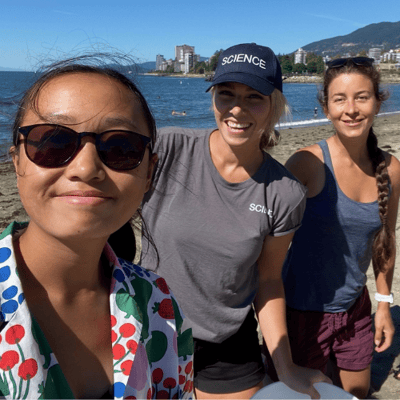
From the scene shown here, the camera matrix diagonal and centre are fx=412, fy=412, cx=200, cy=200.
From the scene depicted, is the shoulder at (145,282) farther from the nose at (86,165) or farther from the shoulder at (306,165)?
the shoulder at (306,165)

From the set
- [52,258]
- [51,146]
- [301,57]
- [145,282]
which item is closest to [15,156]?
[51,146]

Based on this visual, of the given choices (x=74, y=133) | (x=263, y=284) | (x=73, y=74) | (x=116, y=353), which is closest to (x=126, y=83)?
(x=73, y=74)

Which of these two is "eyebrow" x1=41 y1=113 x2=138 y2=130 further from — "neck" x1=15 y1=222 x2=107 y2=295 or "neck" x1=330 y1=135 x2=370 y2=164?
"neck" x1=330 y1=135 x2=370 y2=164

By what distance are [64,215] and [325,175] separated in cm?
219

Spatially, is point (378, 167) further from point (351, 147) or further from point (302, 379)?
point (302, 379)

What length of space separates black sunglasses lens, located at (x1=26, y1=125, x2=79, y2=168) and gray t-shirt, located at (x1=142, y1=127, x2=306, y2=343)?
4.02ft

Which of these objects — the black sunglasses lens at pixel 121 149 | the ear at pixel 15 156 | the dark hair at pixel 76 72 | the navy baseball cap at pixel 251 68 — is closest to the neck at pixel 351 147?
the navy baseball cap at pixel 251 68

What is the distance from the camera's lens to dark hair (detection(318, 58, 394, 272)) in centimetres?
291

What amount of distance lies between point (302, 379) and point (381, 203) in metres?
1.32

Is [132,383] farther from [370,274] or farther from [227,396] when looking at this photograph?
[370,274]

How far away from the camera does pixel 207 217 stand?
238 cm

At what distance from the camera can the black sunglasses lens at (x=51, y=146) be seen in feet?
3.67

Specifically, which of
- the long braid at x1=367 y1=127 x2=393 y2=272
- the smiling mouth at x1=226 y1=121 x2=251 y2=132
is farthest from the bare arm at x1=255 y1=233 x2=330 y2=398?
the long braid at x1=367 y1=127 x2=393 y2=272

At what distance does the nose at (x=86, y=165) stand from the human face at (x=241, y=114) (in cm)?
134
